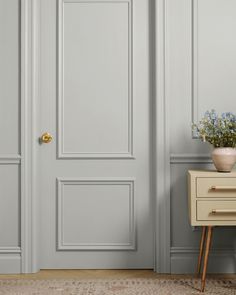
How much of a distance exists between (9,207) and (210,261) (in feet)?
4.86

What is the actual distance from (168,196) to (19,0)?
1.75 m

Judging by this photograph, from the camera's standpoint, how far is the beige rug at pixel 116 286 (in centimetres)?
262

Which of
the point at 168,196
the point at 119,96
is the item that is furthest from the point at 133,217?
the point at 119,96

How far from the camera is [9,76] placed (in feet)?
9.87

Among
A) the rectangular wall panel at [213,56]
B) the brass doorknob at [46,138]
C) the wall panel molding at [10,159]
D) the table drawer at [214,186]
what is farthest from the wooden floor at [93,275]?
the rectangular wall panel at [213,56]

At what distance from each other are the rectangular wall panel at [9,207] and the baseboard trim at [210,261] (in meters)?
1.14

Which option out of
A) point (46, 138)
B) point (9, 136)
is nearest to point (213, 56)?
point (46, 138)

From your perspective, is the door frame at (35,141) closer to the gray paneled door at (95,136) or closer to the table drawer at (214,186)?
the gray paneled door at (95,136)

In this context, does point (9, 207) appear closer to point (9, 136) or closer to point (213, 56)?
point (9, 136)

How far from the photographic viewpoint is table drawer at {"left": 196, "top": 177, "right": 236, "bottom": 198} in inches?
103

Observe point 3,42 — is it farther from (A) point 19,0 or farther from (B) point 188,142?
(B) point 188,142

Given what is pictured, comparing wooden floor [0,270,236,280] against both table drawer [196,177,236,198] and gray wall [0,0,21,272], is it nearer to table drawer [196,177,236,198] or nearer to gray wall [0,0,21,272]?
gray wall [0,0,21,272]

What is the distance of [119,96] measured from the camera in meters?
3.07

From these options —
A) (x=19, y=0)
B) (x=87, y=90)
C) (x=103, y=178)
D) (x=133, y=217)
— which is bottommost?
(x=133, y=217)
